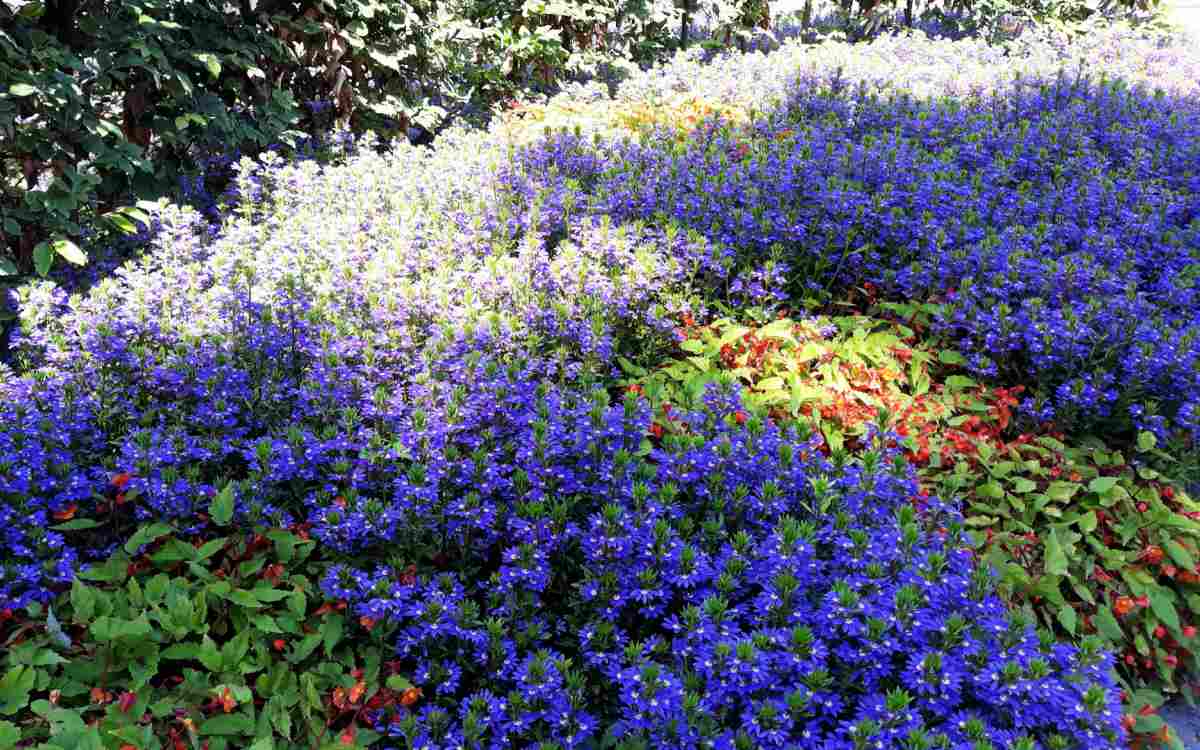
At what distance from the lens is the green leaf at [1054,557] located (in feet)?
11.4

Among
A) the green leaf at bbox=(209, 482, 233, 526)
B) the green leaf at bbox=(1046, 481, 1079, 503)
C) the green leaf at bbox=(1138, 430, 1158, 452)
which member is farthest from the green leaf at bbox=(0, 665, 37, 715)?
the green leaf at bbox=(1138, 430, 1158, 452)

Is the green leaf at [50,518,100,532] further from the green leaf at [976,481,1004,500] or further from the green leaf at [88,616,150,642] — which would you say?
the green leaf at [976,481,1004,500]

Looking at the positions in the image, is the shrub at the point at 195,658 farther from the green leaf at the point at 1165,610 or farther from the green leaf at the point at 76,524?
the green leaf at the point at 1165,610

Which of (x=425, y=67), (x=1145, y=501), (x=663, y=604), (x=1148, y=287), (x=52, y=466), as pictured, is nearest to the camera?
(x=663, y=604)

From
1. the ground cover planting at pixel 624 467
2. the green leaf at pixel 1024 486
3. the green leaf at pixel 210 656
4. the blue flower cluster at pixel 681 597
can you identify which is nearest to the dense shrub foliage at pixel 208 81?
the ground cover planting at pixel 624 467

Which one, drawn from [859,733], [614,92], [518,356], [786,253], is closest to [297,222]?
[518,356]

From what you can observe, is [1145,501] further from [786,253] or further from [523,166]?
[523,166]

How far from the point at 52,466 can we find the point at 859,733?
299 cm

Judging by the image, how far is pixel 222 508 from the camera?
10.1 feet

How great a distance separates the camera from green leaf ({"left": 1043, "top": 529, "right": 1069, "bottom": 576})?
3.48m

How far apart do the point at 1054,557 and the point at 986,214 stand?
8.58 ft

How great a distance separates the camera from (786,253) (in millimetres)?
5016

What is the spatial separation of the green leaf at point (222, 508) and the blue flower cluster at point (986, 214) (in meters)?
2.71

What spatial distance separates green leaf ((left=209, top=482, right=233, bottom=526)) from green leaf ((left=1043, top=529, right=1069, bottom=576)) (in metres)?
3.25
